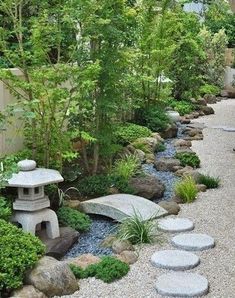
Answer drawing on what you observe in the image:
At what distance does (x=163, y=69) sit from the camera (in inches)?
393

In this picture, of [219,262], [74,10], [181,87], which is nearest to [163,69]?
[181,87]

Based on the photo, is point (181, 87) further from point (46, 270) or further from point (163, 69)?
point (46, 270)

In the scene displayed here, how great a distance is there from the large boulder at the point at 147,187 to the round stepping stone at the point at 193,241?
46.6 inches

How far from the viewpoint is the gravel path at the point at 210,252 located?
388cm

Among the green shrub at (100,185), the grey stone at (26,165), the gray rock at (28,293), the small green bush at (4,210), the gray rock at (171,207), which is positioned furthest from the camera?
the green shrub at (100,185)

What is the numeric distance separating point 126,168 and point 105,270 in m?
2.51

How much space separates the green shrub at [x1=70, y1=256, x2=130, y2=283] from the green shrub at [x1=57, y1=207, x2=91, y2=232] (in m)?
0.86

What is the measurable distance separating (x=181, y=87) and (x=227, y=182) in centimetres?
662

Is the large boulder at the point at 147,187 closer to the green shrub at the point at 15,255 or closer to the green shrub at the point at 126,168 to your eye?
the green shrub at the point at 126,168

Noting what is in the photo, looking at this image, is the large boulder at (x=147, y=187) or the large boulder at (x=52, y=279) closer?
the large boulder at (x=52, y=279)

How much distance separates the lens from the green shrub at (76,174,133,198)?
5883 mm

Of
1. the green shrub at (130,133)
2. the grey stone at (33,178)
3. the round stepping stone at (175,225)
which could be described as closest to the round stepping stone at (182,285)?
the round stepping stone at (175,225)

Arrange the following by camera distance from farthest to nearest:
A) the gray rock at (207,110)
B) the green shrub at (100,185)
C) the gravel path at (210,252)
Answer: the gray rock at (207,110) < the green shrub at (100,185) < the gravel path at (210,252)

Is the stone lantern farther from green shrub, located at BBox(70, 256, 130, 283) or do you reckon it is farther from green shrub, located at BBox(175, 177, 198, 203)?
green shrub, located at BBox(175, 177, 198, 203)
